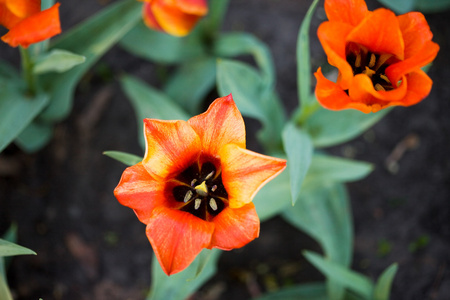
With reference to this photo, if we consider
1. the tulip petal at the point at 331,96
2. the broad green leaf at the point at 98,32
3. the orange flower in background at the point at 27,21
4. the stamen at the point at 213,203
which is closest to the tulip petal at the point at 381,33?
the tulip petal at the point at 331,96

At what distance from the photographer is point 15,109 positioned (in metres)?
1.36

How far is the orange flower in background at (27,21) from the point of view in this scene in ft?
3.08

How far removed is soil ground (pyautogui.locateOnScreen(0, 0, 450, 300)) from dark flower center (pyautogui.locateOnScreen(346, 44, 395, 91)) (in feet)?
3.15

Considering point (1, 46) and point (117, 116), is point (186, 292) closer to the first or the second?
point (117, 116)

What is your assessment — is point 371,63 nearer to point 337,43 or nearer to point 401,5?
point 337,43

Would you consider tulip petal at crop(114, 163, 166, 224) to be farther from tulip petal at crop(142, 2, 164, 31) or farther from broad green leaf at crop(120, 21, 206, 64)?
broad green leaf at crop(120, 21, 206, 64)

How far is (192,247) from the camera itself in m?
0.79

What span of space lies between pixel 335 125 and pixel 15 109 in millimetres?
1085

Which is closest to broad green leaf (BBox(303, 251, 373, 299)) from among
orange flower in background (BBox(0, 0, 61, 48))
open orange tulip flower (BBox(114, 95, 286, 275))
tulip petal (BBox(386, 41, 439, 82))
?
open orange tulip flower (BBox(114, 95, 286, 275))

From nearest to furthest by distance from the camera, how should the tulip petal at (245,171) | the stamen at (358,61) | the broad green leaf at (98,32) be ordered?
the tulip petal at (245,171) → the stamen at (358,61) → the broad green leaf at (98,32)

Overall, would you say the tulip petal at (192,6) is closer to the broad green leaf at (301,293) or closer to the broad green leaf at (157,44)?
the broad green leaf at (157,44)

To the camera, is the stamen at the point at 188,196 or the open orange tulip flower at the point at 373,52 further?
the stamen at the point at 188,196

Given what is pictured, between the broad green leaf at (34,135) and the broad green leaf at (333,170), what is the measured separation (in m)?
1.10

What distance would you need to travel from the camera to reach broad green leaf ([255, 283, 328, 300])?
1.48 m
